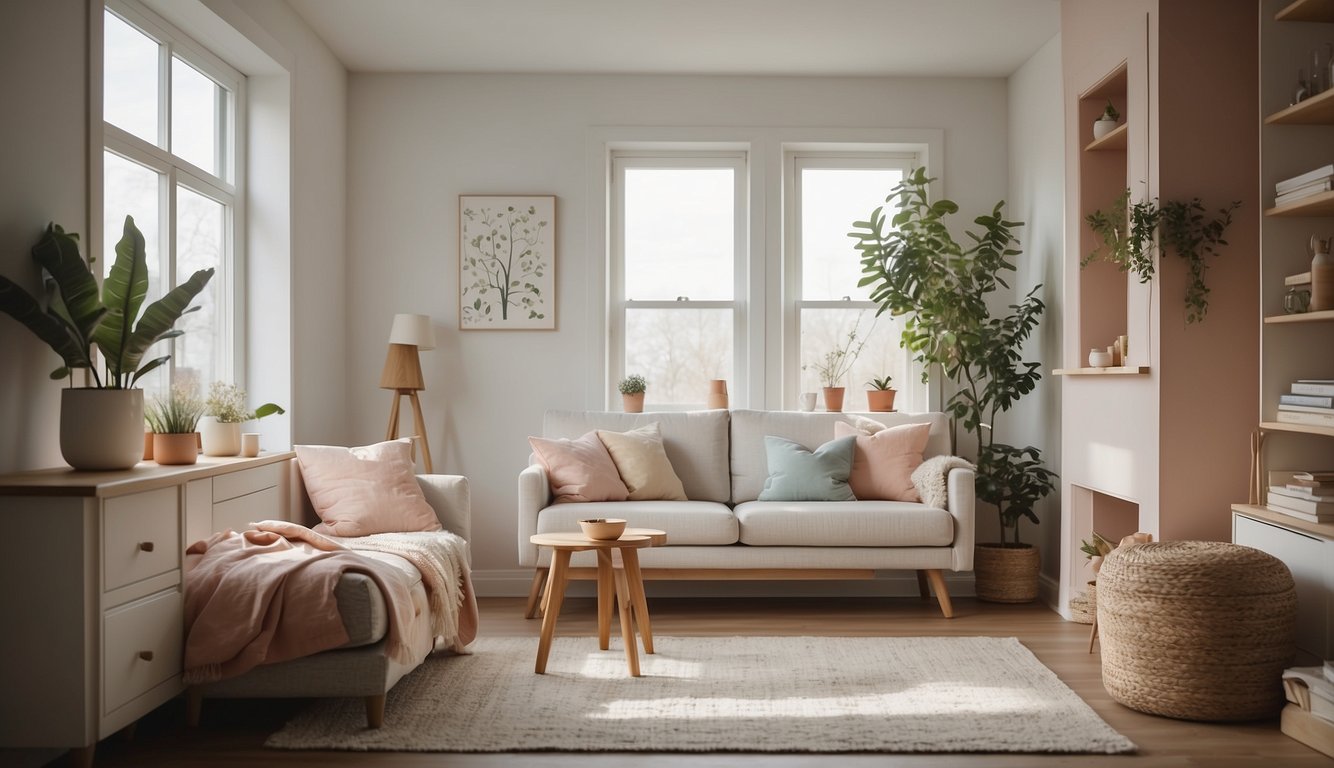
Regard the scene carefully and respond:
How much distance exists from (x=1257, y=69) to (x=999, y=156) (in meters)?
1.94

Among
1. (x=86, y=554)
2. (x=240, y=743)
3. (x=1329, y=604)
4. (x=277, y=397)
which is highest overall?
(x=277, y=397)

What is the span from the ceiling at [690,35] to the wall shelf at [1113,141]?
0.72 metres

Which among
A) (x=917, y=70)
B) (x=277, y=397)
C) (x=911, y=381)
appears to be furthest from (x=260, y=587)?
(x=917, y=70)

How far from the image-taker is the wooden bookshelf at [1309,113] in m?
3.10

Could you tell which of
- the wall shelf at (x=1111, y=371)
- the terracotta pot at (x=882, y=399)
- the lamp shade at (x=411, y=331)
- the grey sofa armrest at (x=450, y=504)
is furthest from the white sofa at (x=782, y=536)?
the lamp shade at (x=411, y=331)

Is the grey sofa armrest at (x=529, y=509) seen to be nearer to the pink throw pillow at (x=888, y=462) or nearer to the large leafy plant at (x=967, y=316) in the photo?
the pink throw pillow at (x=888, y=462)

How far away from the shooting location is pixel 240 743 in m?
2.97

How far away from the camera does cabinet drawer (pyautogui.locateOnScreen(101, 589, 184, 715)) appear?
8.75 feet

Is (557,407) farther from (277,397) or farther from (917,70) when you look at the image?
(917,70)

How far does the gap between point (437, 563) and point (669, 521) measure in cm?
127

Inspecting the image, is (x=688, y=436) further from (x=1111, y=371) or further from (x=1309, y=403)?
(x=1309, y=403)

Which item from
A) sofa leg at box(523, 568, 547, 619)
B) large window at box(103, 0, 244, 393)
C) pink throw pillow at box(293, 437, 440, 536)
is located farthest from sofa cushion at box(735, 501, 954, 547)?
large window at box(103, 0, 244, 393)

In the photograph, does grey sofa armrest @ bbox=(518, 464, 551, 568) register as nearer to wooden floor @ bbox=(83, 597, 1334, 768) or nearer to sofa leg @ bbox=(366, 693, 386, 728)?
wooden floor @ bbox=(83, 597, 1334, 768)

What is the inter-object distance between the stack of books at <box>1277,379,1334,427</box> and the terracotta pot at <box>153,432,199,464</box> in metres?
3.69
